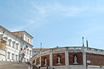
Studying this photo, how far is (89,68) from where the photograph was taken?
103 feet

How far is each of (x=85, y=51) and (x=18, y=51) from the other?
98.1ft

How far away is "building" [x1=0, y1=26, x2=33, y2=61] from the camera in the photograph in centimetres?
4411

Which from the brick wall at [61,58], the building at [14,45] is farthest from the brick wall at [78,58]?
the building at [14,45]

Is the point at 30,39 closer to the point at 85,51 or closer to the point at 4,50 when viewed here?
the point at 4,50

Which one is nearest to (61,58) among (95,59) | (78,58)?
(78,58)

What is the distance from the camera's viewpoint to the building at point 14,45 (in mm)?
44112

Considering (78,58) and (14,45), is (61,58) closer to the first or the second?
(78,58)

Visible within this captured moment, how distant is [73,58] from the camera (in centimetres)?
3131

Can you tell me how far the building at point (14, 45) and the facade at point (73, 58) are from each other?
15.9 metres

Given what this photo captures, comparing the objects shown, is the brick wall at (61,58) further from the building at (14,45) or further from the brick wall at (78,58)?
the building at (14,45)

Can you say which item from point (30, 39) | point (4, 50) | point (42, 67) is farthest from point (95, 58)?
point (30, 39)

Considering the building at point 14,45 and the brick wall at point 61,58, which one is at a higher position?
the building at point 14,45

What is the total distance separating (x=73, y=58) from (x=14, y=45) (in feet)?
87.6

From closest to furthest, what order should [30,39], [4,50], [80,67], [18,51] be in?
[80,67] → [4,50] → [18,51] → [30,39]
